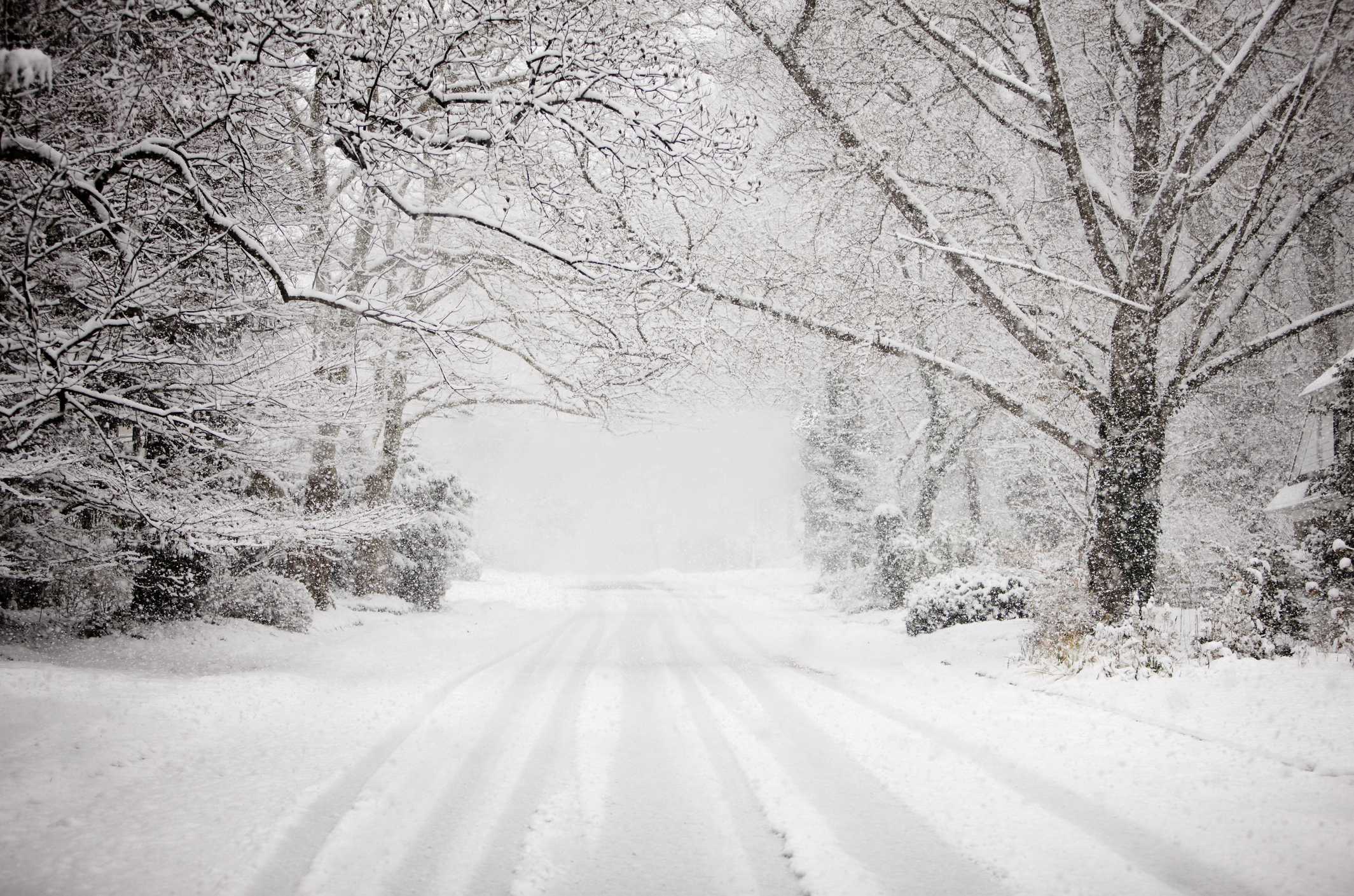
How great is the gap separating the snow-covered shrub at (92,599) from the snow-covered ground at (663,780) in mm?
948

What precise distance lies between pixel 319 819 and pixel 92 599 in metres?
8.41

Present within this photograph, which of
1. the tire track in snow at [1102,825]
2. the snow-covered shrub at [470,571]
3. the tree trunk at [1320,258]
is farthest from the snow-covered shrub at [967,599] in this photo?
the snow-covered shrub at [470,571]

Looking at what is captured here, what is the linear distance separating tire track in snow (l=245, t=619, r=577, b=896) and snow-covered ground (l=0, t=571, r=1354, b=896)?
0.06 ft

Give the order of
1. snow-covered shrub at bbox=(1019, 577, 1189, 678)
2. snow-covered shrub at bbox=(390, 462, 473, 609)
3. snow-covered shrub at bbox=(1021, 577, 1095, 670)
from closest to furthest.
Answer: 1. snow-covered shrub at bbox=(1019, 577, 1189, 678)
2. snow-covered shrub at bbox=(1021, 577, 1095, 670)
3. snow-covered shrub at bbox=(390, 462, 473, 609)

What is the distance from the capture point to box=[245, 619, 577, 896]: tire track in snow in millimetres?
3055

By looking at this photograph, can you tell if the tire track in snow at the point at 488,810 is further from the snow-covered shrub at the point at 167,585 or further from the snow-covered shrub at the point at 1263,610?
the snow-covered shrub at the point at 1263,610

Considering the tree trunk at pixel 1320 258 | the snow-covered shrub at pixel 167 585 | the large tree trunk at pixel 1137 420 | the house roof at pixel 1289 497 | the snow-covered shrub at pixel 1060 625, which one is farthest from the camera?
the house roof at pixel 1289 497

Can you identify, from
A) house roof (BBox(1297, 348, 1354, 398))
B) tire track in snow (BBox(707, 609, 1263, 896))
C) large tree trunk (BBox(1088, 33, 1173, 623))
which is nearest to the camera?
tire track in snow (BBox(707, 609, 1263, 896))

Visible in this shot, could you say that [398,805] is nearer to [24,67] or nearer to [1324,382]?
[24,67]

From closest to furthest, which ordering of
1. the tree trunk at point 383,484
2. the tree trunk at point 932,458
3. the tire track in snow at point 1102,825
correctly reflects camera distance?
the tire track in snow at point 1102,825
the tree trunk at point 383,484
the tree trunk at point 932,458

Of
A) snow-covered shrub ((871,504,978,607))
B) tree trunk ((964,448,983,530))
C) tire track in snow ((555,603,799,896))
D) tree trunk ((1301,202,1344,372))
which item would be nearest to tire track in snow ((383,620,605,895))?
tire track in snow ((555,603,799,896))

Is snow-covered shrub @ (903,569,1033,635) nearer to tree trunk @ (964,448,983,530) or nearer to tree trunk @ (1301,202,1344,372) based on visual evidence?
tree trunk @ (1301,202,1344,372)

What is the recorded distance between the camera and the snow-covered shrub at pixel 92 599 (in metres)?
8.62

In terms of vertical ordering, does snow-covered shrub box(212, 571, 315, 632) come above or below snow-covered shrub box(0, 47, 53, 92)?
below
